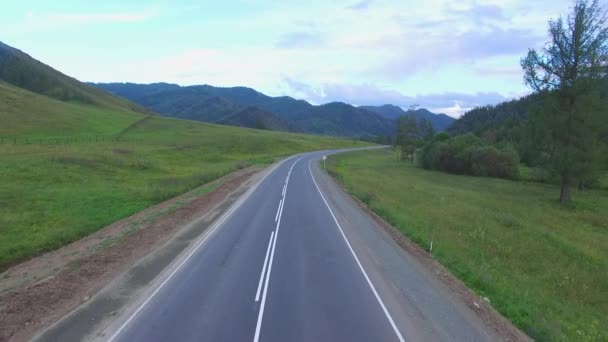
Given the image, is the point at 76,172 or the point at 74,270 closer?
the point at 74,270

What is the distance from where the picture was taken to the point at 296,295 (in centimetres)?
1152

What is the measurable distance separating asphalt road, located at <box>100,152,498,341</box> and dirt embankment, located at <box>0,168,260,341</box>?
6.38 ft

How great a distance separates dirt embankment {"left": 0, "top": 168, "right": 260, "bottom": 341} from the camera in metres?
10.3

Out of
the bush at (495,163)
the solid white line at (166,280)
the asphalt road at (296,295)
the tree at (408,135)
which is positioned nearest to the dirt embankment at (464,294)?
the asphalt road at (296,295)

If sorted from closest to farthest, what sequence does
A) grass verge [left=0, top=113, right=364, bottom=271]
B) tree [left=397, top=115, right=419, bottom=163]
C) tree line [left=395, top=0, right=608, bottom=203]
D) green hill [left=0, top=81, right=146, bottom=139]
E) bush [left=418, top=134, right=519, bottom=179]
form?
grass verge [left=0, top=113, right=364, bottom=271]
tree line [left=395, top=0, right=608, bottom=203]
bush [left=418, top=134, right=519, bottom=179]
green hill [left=0, top=81, right=146, bottom=139]
tree [left=397, top=115, right=419, bottom=163]

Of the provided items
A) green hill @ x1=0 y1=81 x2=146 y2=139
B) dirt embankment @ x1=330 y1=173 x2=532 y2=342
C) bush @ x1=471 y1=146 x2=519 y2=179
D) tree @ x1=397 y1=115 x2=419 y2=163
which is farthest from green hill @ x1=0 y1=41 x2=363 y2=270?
bush @ x1=471 y1=146 x2=519 y2=179

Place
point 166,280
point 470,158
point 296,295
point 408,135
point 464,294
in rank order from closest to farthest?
point 296,295 < point 464,294 < point 166,280 < point 470,158 < point 408,135

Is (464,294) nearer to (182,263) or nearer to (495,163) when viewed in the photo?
(182,263)

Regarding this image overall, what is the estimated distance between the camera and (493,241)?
20250mm

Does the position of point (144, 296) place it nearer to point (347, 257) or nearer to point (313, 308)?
point (313, 308)

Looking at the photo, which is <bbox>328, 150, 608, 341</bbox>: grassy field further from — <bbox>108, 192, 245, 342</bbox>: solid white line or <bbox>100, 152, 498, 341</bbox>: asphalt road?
<bbox>108, 192, 245, 342</bbox>: solid white line

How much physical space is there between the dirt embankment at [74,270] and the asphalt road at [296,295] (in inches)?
76.6

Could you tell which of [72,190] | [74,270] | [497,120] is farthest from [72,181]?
[497,120]

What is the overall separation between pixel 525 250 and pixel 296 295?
42.7 feet
